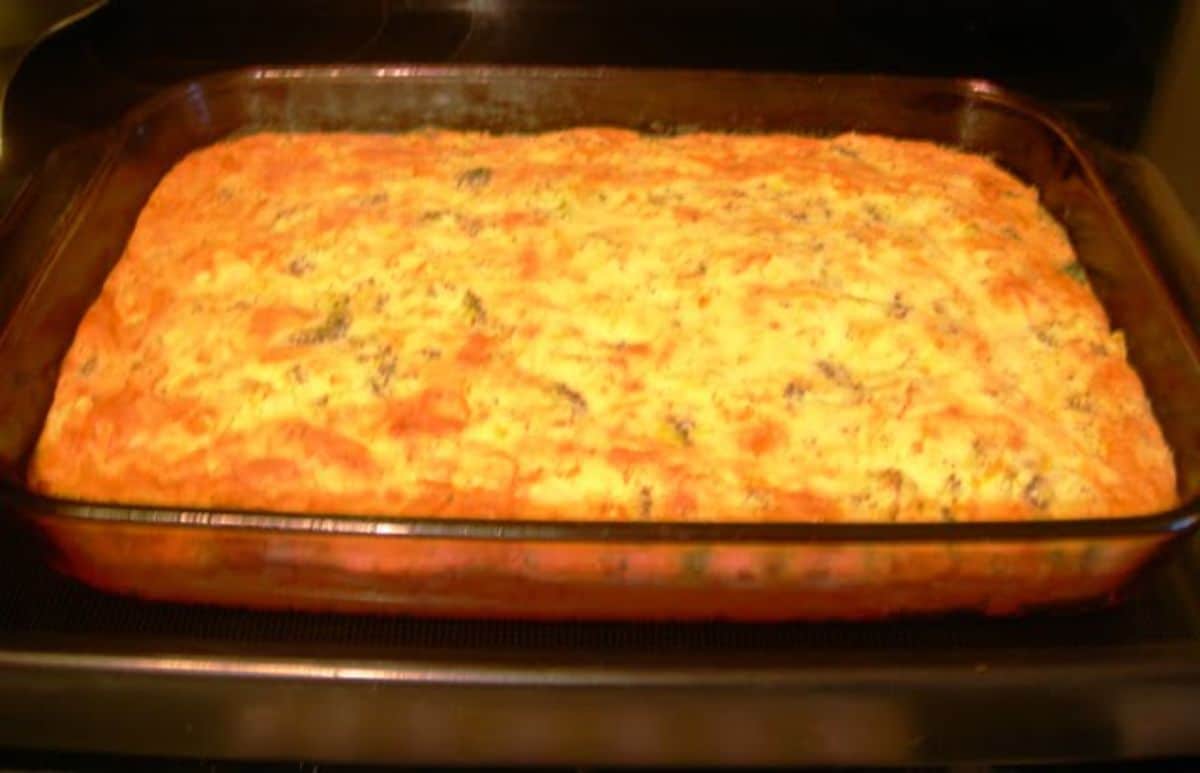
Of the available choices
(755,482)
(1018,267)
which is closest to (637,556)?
(755,482)

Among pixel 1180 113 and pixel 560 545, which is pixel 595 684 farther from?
pixel 1180 113

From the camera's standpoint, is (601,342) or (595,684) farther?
(601,342)

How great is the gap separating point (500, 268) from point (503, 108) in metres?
0.37

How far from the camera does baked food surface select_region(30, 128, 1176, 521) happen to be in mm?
1172

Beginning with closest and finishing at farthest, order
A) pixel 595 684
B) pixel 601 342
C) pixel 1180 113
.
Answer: pixel 595 684 → pixel 601 342 → pixel 1180 113

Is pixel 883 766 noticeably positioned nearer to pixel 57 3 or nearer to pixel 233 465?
pixel 233 465

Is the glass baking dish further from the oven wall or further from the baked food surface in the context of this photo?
the oven wall

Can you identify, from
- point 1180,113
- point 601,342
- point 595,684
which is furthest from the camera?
point 1180,113

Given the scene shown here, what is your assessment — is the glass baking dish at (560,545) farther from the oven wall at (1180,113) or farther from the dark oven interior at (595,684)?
the oven wall at (1180,113)

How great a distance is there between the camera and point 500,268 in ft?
4.69

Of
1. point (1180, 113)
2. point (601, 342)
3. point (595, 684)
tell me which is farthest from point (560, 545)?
point (1180, 113)

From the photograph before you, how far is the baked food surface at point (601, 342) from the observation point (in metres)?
1.17

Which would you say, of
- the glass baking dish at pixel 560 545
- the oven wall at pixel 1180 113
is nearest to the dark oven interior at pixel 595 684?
the glass baking dish at pixel 560 545

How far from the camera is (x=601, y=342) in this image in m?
1.33
